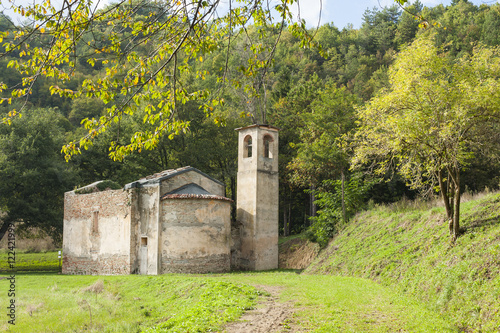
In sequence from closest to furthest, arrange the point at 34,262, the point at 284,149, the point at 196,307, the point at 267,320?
the point at 267,320 < the point at 196,307 < the point at 34,262 < the point at 284,149

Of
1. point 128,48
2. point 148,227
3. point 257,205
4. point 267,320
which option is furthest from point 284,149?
point 128,48

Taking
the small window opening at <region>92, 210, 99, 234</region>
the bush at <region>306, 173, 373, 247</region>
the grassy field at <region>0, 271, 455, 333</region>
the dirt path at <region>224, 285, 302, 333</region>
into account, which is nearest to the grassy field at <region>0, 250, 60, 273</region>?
the small window opening at <region>92, 210, 99, 234</region>

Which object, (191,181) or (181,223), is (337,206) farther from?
(181,223)

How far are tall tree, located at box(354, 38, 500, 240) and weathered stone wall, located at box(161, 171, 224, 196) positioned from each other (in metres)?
10.6

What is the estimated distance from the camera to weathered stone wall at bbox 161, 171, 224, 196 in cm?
2173

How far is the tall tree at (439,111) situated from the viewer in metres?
12.2

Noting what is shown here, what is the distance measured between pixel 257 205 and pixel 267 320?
47.0ft

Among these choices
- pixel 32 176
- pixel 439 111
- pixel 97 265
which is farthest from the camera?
pixel 32 176

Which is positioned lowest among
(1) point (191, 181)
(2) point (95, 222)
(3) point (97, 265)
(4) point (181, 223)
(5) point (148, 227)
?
(3) point (97, 265)

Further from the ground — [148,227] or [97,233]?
[148,227]

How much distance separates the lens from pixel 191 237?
2062 centimetres

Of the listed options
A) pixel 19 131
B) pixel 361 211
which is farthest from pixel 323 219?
pixel 19 131

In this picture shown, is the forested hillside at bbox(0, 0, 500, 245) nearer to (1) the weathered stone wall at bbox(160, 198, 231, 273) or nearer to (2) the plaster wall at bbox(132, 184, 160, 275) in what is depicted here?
(2) the plaster wall at bbox(132, 184, 160, 275)

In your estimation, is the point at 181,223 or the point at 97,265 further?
the point at 97,265
